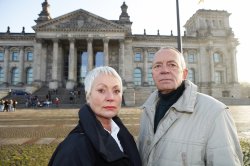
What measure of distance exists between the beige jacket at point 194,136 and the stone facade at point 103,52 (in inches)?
1809

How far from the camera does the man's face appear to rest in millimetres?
3104

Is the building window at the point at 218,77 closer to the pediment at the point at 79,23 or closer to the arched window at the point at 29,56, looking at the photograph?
the pediment at the point at 79,23

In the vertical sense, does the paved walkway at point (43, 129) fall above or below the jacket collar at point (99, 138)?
below

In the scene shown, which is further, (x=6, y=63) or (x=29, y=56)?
(x=29, y=56)

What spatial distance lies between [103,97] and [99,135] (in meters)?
0.47

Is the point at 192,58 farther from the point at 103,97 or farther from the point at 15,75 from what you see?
the point at 103,97

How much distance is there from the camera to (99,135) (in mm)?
2232

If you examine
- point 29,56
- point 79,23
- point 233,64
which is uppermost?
point 79,23

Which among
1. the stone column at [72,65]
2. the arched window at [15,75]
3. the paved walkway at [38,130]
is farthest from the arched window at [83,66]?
the paved walkway at [38,130]

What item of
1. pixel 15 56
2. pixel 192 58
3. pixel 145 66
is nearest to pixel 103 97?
pixel 145 66

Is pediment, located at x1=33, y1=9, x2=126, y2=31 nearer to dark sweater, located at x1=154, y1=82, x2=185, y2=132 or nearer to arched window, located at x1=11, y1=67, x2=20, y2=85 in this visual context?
arched window, located at x1=11, y1=67, x2=20, y2=85

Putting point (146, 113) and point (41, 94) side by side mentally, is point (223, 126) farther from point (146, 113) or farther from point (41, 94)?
point (41, 94)

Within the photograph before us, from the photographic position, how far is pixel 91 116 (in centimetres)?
238

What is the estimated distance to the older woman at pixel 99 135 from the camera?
209 cm
